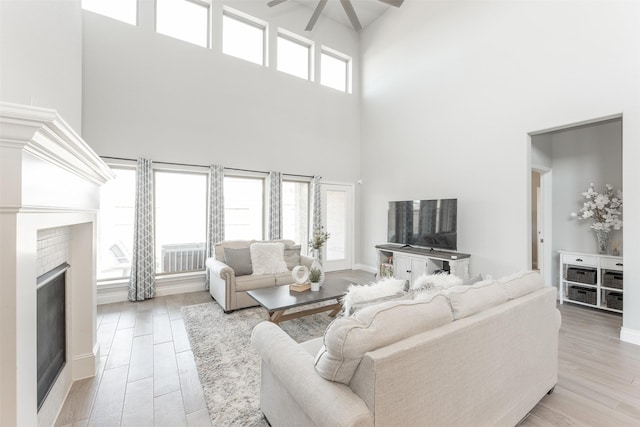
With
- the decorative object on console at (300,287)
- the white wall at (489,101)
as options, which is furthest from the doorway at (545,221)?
the decorative object on console at (300,287)

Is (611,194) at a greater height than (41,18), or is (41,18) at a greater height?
(41,18)

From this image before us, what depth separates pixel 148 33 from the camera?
178 inches

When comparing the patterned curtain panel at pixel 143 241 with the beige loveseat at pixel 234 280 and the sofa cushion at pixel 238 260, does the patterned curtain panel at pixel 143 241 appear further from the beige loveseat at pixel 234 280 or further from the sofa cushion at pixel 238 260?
the sofa cushion at pixel 238 260

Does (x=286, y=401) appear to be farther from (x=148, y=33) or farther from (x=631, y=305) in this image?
(x=148, y=33)

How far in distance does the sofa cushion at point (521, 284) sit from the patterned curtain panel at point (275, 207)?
4120 millimetres

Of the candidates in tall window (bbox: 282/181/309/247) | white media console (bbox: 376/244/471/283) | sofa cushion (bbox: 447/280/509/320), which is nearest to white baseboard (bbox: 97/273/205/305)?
tall window (bbox: 282/181/309/247)

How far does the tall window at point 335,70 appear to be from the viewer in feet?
21.5

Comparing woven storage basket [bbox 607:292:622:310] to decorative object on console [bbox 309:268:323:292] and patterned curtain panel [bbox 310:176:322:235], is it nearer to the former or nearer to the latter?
decorative object on console [bbox 309:268:323:292]

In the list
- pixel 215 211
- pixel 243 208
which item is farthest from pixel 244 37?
pixel 215 211

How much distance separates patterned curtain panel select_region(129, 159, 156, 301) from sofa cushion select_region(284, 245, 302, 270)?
2.08 meters

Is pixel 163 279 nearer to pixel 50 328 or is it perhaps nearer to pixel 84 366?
pixel 84 366

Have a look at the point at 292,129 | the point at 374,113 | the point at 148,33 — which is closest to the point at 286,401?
the point at 292,129

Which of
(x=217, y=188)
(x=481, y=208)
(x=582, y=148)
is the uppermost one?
(x=582, y=148)

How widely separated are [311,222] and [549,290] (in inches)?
176
